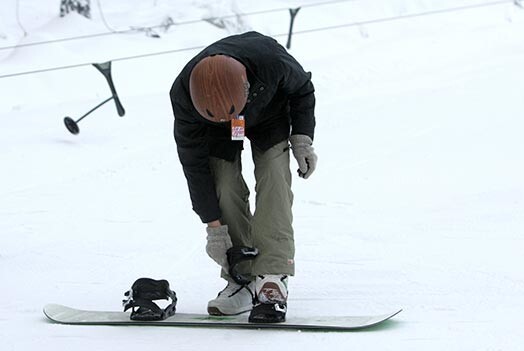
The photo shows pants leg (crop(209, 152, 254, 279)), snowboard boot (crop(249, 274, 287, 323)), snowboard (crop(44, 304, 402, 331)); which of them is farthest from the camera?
pants leg (crop(209, 152, 254, 279))

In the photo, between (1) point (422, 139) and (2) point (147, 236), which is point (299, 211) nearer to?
(2) point (147, 236)

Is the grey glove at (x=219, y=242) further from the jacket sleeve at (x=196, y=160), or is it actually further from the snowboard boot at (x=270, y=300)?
the snowboard boot at (x=270, y=300)

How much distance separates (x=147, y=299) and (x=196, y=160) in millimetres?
566

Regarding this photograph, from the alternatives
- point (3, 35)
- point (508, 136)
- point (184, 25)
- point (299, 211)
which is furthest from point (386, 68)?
point (299, 211)

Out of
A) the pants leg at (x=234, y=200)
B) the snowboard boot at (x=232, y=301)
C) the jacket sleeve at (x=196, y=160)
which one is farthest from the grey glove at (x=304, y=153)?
the snowboard boot at (x=232, y=301)

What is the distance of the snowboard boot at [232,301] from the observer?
12.0 ft

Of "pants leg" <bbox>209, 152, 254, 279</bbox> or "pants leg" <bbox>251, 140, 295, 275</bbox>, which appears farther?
"pants leg" <bbox>209, 152, 254, 279</bbox>

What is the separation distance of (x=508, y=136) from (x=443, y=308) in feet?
13.9

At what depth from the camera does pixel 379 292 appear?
12.9 feet

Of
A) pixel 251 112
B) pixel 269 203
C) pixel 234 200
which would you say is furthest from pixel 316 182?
pixel 251 112

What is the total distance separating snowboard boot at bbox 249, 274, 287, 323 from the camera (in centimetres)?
341

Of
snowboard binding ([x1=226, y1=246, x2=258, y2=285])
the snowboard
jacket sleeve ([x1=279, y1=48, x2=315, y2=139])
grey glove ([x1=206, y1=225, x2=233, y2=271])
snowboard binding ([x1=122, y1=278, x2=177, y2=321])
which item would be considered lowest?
the snowboard

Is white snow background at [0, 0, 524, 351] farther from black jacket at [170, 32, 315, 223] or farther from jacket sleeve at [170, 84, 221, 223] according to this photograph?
black jacket at [170, 32, 315, 223]

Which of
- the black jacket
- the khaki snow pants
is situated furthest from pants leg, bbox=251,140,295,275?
the black jacket
